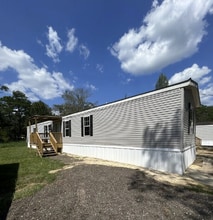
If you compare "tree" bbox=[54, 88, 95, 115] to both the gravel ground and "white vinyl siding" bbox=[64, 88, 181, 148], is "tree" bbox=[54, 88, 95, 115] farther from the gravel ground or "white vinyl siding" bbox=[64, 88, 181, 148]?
the gravel ground

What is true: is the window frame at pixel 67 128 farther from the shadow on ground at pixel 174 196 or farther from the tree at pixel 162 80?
the tree at pixel 162 80

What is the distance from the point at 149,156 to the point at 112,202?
4157 mm

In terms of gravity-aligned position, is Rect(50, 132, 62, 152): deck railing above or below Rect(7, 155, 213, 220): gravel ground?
above

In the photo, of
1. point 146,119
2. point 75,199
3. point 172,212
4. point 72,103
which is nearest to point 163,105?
point 146,119

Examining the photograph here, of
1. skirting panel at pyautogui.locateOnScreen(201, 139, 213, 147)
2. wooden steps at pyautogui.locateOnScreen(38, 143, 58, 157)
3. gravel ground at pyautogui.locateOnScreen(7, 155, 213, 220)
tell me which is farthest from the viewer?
skirting panel at pyautogui.locateOnScreen(201, 139, 213, 147)

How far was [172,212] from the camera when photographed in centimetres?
339

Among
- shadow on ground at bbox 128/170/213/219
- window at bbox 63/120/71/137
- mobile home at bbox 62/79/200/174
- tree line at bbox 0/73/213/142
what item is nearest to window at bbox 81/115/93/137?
mobile home at bbox 62/79/200/174

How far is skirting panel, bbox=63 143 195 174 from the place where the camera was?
21.6 feet

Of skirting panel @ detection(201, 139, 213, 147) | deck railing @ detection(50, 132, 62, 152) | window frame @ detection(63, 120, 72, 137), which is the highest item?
window frame @ detection(63, 120, 72, 137)

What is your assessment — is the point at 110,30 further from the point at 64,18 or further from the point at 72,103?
the point at 72,103

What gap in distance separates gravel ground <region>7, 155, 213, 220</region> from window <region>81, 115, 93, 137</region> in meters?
6.18

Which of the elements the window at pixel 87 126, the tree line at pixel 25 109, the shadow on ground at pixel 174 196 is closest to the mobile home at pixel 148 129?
the window at pixel 87 126

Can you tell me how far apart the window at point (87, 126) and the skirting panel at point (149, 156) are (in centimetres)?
89

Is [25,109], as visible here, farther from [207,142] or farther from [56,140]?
[207,142]
